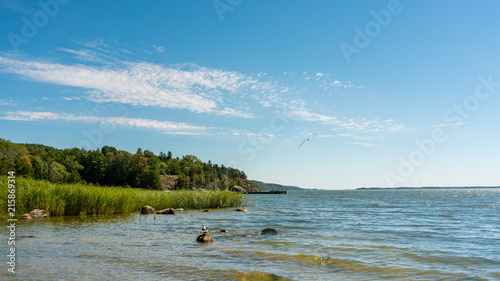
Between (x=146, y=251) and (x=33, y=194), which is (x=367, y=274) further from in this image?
(x=33, y=194)

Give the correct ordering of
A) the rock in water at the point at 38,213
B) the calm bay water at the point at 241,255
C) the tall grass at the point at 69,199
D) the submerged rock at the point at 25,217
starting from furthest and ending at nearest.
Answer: the tall grass at the point at 69,199 → the rock in water at the point at 38,213 → the submerged rock at the point at 25,217 → the calm bay water at the point at 241,255

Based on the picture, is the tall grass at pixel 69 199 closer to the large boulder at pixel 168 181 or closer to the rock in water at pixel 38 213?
the rock in water at pixel 38 213

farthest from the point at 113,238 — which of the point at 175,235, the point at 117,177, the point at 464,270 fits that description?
the point at 117,177

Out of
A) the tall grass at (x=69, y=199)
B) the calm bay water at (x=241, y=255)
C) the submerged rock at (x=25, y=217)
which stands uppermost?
the tall grass at (x=69, y=199)

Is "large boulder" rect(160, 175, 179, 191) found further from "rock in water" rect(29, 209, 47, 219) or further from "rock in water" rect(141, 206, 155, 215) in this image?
"rock in water" rect(29, 209, 47, 219)

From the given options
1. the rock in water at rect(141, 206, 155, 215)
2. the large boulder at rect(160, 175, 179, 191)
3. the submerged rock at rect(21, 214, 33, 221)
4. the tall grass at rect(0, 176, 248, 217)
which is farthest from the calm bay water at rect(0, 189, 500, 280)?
the large boulder at rect(160, 175, 179, 191)

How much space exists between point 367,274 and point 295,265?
2545 mm

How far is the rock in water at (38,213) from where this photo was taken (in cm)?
2310

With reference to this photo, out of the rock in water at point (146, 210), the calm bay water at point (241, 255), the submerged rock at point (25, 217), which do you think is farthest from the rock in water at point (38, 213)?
the rock in water at point (146, 210)

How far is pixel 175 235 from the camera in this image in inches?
756

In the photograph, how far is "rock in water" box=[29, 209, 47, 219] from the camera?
23102 millimetres

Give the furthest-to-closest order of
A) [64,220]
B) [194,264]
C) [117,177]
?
[117,177] < [64,220] < [194,264]

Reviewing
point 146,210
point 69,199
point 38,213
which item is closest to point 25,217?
point 38,213

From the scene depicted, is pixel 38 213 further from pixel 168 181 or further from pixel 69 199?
pixel 168 181
